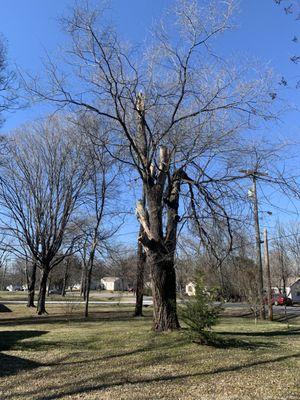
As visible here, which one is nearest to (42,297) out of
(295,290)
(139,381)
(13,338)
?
(13,338)

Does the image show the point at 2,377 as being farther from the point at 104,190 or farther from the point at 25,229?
the point at 25,229

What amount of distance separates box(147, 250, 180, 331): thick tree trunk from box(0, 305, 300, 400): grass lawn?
1.94ft

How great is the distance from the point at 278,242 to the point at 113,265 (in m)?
24.2

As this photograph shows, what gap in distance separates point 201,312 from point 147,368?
81.1 inches

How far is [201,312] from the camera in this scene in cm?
1012

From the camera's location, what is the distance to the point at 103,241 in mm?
29547

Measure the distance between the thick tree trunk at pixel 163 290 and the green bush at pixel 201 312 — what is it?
7.74 feet

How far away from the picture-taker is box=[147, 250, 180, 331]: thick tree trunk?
12852 mm

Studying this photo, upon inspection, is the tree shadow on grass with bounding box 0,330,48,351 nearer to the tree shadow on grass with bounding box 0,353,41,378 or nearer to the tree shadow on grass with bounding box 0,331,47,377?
the tree shadow on grass with bounding box 0,331,47,377

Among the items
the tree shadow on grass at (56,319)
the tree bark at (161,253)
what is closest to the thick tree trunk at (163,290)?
the tree bark at (161,253)

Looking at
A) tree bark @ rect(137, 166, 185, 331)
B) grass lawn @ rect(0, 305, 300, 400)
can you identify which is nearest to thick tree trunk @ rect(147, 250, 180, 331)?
tree bark @ rect(137, 166, 185, 331)

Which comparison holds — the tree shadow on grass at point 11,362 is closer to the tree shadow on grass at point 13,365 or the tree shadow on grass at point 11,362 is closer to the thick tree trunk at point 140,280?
the tree shadow on grass at point 13,365

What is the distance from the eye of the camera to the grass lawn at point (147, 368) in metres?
6.85

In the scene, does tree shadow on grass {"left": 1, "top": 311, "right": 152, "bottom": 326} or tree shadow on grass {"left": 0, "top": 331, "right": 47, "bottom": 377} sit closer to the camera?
tree shadow on grass {"left": 0, "top": 331, "right": 47, "bottom": 377}
